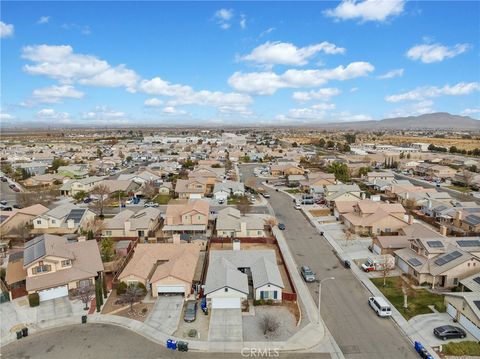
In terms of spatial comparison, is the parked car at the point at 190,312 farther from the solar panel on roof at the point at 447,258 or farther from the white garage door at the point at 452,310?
the solar panel on roof at the point at 447,258

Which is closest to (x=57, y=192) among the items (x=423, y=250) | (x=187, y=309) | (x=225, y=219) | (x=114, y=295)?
(x=225, y=219)

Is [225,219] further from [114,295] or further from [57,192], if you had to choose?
[57,192]

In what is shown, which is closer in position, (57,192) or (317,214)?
(317,214)

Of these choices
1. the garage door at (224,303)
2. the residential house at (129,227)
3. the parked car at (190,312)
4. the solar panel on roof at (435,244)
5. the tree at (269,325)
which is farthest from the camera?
the residential house at (129,227)

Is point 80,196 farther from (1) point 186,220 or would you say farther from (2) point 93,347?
(2) point 93,347

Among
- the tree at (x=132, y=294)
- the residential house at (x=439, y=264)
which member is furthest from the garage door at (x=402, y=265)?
the tree at (x=132, y=294)

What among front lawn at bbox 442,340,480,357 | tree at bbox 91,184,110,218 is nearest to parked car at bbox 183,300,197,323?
front lawn at bbox 442,340,480,357
